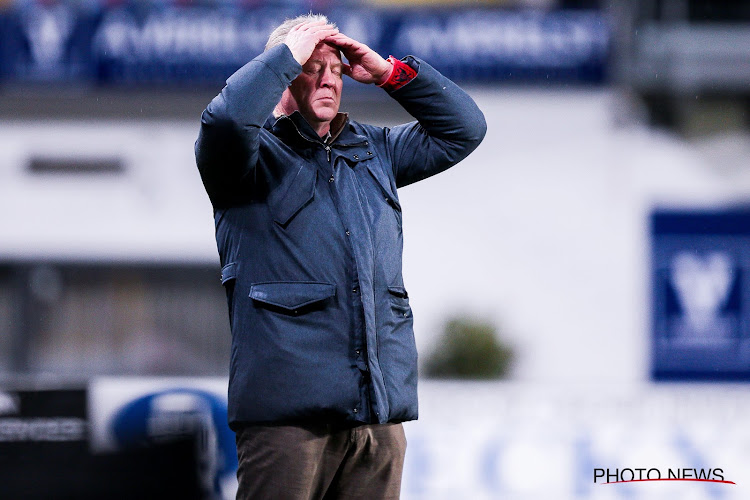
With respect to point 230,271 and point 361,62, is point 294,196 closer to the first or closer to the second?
Result: point 230,271

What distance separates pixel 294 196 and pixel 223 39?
26.1 feet

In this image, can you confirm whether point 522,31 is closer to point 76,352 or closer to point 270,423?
point 76,352

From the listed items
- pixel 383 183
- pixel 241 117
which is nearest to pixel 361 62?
pixel 383 183

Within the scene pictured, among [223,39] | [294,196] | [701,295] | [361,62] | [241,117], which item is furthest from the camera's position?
[701,295]

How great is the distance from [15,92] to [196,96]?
5.74 ft

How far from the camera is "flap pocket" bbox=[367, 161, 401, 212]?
2424mm

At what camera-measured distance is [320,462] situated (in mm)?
2250

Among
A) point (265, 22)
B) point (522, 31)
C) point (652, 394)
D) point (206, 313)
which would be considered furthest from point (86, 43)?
point (652, 394)

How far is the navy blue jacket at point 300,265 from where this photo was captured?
7.22 feet

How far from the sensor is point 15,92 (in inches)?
412

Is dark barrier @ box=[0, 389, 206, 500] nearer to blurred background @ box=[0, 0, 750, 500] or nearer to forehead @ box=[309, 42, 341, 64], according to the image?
forehead @ box=[309, 42, 341, 64]

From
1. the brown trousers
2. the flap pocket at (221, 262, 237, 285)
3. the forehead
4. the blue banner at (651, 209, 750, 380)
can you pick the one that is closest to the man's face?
the forehead

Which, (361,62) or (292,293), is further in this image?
(361,62)

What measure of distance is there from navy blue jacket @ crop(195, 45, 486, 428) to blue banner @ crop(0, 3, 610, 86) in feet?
25.5
